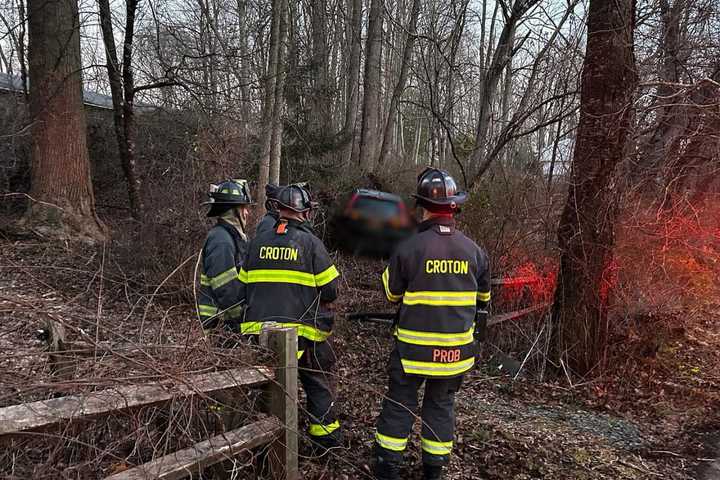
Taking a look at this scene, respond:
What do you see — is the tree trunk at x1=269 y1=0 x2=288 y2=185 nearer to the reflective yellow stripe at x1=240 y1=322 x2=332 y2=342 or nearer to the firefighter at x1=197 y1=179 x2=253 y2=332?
the firefighter at x1=197 y1=179 x2=253 y2=332

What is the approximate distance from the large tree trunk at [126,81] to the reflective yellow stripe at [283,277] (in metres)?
5.30

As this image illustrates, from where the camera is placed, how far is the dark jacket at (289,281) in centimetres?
328

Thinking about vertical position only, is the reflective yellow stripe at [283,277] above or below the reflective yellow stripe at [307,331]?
above

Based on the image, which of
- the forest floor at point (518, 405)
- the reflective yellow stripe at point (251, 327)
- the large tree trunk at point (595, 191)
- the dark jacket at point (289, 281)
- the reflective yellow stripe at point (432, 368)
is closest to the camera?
the forest floor at point (518, 405)

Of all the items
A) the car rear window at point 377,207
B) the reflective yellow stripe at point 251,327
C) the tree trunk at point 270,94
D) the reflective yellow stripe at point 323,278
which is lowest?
the reflective yellow stripe at point 251,327

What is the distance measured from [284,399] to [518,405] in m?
2.81

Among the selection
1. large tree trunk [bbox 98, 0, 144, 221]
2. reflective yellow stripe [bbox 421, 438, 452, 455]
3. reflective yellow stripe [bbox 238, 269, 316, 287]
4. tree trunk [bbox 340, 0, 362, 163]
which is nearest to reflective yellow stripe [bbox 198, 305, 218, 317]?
reflective yellow stripe [bbox 238, 269, 316, 287]

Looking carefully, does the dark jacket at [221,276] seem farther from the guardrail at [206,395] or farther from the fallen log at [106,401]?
the fallen log at [106,401]

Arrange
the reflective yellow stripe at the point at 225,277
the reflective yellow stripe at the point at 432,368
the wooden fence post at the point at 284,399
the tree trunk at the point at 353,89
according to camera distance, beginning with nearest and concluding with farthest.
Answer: the wooden fence post at the point at 284,399 < the reflective yellow stripe at the point at 432,368 < the reflective yellow stripe at the point at 225,277 < the tree trunk at the point at 353,89

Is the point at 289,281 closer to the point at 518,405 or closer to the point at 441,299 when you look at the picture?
the point at 441,299

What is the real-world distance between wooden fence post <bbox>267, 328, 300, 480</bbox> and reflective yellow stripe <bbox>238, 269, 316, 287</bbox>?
0.66 meters

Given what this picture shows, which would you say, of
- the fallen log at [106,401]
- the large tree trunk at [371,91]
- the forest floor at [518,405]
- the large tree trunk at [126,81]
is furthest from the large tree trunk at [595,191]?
the large tree trunk at [371,91]

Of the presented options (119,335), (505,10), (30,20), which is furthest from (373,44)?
(119,335)

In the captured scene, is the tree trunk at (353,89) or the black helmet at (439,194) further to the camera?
the tree trunk at (353,89)
